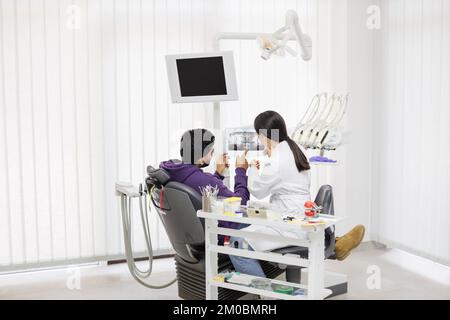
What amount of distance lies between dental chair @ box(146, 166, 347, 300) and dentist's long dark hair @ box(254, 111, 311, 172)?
40 centimetres

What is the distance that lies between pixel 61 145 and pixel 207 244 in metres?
1.58

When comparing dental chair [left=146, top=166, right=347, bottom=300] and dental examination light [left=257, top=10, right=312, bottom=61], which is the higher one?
dental examination light [left=257, top=10, right=312, bottom=61]

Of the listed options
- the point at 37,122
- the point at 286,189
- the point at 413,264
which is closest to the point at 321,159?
the point at 286,189

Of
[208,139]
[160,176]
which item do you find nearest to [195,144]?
[208,139]

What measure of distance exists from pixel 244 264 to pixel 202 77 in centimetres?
108

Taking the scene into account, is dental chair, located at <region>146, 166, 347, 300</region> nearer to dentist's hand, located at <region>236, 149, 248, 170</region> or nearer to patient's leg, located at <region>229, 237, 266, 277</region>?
patient's leg, located at <region>229, 237, 266, 277</region>

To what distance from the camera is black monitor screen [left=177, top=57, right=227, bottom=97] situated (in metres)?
2.95

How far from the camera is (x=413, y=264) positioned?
390cm

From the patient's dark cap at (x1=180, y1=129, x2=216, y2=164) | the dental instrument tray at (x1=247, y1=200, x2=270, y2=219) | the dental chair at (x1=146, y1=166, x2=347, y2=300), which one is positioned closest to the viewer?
A: the dental instrument tray at (x1=247, y1=200, x2=270, y2=219)

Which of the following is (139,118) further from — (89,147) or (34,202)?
(34,202)

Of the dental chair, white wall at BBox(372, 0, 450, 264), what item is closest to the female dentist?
the dental chair

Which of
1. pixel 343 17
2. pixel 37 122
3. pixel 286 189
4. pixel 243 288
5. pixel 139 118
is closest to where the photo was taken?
pixel 243 288

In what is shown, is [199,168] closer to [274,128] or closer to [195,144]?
[195,144]

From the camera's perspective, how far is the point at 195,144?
9.14 ft
